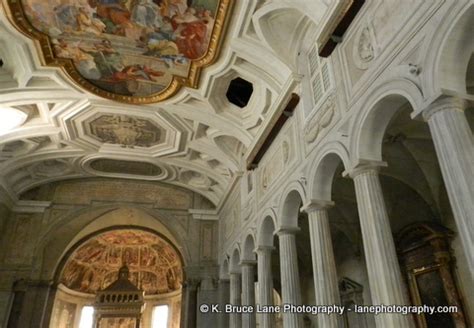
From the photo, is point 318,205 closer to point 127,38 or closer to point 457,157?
point 457,157

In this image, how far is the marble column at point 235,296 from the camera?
41.7 ft

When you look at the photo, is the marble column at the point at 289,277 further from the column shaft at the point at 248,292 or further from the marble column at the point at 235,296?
the marble column at the point at 235,296

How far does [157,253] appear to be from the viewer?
22984 millimetres

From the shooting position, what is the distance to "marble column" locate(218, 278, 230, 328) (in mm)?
14769

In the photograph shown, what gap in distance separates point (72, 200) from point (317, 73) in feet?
43.9

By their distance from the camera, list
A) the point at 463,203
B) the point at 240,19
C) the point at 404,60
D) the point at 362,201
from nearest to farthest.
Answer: the point at 463,203
the point at 404,60
the point at 362,201
the point at 240,19

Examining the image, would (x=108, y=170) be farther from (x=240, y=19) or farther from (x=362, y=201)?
(x=362, y=201)

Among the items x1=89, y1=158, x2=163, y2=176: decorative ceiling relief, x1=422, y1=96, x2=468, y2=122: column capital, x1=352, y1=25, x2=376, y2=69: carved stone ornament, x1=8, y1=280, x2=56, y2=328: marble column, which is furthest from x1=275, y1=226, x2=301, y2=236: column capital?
x1=8, y1=280, x2=56, y2=328: marble column

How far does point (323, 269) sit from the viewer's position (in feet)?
21.3

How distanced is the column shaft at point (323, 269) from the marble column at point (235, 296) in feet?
23.0

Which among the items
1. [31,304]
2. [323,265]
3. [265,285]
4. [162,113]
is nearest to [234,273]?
[265,285]

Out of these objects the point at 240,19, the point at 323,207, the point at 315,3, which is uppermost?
the point at 240,19

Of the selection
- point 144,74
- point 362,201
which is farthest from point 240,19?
point 362,201

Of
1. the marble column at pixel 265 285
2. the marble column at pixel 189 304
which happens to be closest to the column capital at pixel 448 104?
the marble column at pixel 265 285
